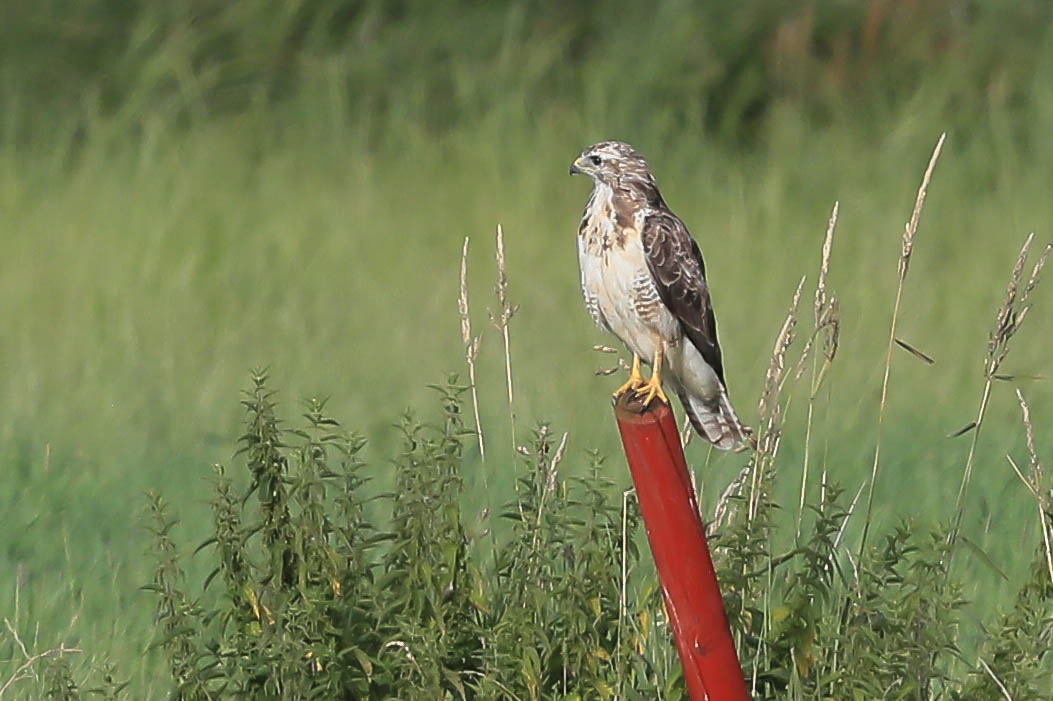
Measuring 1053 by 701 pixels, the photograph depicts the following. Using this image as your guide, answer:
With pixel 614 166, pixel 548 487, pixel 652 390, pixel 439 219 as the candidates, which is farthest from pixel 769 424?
pixel 439 219

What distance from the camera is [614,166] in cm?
436

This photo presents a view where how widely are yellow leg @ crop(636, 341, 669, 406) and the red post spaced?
0.36m

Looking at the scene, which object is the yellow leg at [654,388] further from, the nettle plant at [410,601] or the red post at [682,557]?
the red post at [682,557]

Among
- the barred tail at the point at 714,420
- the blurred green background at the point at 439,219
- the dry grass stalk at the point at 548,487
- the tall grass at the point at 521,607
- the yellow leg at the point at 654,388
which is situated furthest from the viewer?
the blurred green background at the point at 439,219

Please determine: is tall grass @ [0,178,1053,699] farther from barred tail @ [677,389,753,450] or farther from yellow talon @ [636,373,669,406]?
barred tail @ [677,389,753,450]

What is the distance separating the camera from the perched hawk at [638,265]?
14.2 ft

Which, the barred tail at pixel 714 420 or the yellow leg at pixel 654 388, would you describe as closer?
the yellow leg at pixel 654 388

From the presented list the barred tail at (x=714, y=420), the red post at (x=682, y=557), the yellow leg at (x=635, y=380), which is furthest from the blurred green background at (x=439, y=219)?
the red post at (x=682, y=557)

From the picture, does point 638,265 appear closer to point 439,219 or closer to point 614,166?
point 614,166

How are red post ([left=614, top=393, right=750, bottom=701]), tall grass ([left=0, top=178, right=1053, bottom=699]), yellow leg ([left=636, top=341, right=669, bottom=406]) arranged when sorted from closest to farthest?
red post ([left=614, top=393, right=750, bottom=701]) < tall grass ([left=0, top=178, right=1053, bottom=699]) < yellow leg ([left=636, top=341, right=669, bottom=406])

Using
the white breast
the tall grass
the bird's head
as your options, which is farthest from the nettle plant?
the bird's head

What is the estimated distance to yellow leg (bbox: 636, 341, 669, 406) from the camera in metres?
3.85

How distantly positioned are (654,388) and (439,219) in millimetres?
5441

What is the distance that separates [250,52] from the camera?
10609 mm
